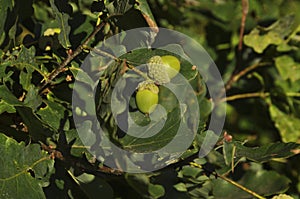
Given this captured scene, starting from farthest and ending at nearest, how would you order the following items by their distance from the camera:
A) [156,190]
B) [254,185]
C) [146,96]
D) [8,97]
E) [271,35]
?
[271,35], [254,185], [156,190], [146,96], [8,97]

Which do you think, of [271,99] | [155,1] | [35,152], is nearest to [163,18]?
[155,1]

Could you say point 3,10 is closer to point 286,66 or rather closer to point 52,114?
point 52,114

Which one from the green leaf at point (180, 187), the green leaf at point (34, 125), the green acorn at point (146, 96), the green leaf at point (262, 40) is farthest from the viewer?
the green leaf at point (262, 40)

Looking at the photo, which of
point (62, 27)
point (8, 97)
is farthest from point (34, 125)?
point (62, 27)

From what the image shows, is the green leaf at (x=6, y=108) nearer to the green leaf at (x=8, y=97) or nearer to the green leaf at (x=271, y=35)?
the green leaf at (x=8, y=97)

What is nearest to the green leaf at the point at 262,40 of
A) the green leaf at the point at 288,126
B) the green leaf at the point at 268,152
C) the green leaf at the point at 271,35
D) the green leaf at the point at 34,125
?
the green leaf at the point at 271,35

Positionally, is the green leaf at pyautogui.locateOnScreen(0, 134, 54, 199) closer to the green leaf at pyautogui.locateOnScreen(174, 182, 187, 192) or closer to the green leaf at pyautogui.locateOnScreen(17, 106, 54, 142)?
the green leaf at pyautogui.locateOnScreen(17, 106, 54, 142)

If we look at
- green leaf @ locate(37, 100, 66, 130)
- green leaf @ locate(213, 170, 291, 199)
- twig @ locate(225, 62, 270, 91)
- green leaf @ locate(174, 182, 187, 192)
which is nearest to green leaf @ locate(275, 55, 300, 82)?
twig @ locate(225, 62, 270, 91)
